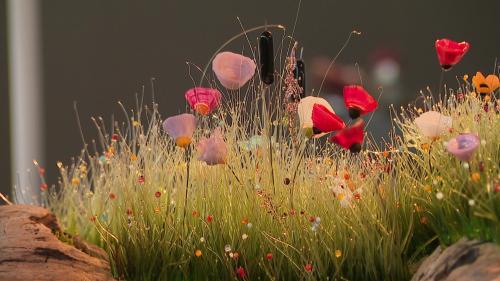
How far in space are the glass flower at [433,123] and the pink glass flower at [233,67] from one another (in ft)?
1.41

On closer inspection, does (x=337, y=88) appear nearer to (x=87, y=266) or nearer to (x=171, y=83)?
(x=171, y=83)

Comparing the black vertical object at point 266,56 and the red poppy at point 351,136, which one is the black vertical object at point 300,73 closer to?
A: the black vertical object at point 266,56

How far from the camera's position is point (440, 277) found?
1509 millimetres

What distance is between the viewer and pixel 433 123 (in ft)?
5.41

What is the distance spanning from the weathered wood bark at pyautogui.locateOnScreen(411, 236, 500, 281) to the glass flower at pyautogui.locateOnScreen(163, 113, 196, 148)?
657mm

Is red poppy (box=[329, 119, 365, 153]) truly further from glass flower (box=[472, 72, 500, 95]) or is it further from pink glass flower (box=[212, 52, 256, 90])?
glass flower (box=[472, 72, 500, 95])

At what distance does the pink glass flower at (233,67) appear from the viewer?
1.74 m

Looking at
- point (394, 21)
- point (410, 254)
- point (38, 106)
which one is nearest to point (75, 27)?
point (38, 106)

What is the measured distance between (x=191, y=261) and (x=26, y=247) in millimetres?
438

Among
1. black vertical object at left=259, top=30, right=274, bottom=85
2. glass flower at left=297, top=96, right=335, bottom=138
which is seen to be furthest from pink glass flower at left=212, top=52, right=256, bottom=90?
glass flower at left=297, top=96, right=335, bottom=138

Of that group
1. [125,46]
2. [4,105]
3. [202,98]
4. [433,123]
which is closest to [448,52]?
[433,123]

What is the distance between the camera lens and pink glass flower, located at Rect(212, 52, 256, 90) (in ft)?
5.72

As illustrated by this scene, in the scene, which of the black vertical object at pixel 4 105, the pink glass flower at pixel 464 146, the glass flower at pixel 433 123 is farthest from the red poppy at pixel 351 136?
the black vertical object at pixel 4 105

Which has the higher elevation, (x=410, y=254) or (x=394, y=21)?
→ (x=394, y=21)
